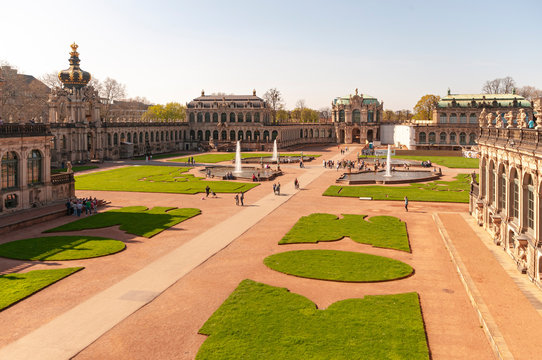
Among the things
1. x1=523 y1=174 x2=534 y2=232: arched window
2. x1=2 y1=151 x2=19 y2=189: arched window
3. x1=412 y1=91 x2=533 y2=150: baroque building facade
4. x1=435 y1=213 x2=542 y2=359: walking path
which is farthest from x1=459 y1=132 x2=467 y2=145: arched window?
x1=2 y1=151 x2=19 y2=189: arched window

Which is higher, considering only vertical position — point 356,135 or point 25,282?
point 356,135

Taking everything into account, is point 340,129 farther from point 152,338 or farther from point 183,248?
point 152,338

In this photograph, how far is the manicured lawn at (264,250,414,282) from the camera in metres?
30.1

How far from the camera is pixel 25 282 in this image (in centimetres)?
2888

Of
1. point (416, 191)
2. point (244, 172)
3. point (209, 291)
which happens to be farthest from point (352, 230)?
point (244, 172)

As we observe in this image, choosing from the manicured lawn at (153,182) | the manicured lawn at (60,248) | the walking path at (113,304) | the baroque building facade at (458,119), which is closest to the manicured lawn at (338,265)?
the walking path at (113,304)

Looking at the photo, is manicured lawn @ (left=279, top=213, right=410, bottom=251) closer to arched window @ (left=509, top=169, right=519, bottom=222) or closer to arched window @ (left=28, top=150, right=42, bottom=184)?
arched window @ (left=509, top=169, right=519, bottom=222)

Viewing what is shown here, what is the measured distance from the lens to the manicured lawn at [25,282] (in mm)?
26527

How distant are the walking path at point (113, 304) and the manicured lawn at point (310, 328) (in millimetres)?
4882

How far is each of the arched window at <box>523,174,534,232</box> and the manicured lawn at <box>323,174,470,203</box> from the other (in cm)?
2604

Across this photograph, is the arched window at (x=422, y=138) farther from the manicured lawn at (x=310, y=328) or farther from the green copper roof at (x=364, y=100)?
the manicured lawn at (x=310, y=328)

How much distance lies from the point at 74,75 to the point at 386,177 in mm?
73468

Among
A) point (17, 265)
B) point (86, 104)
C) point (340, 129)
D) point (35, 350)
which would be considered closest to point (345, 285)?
point (35, 350)

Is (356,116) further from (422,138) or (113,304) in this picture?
(113,304)
